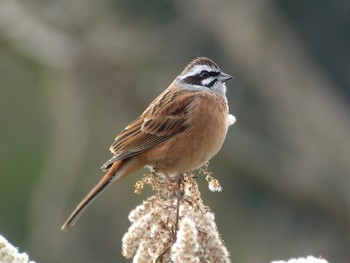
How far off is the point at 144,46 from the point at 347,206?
9.86 ft

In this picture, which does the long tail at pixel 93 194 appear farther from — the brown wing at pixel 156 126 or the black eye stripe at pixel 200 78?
the black eye stripe at pixel 200 78

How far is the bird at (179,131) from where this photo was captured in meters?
4.65

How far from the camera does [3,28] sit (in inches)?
430

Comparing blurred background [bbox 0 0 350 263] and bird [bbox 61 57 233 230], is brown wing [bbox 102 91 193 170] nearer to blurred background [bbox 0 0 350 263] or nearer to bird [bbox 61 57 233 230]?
bird [bbox 61 57 233 230]

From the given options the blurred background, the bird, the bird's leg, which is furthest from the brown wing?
the blurred background

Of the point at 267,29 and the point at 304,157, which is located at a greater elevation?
the point at 267,29

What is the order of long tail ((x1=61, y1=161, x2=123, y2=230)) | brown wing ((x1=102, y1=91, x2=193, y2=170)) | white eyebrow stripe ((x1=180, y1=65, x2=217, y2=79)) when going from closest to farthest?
1. long tail ((x1=61, y1=161, x2=123, y2=230))
2. brown wing ((x1=102, y1=91, x2=193, y2=170))
3. white eyebrow stripe ((x1=180, y1=65, x2=217, y2=79))

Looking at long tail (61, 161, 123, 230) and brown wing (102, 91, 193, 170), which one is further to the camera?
brown wing (102, 91, 193, 170)

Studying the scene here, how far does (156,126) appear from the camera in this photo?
495 centimetres

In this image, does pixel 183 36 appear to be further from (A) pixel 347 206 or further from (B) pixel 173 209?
(B) pixel 173 209

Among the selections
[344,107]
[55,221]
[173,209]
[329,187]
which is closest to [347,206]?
[329,187]

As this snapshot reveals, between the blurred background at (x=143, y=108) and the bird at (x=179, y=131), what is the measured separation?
5.26 metres

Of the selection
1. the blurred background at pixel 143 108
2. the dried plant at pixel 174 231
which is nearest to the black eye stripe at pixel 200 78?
the dried plant at pixel 174 231

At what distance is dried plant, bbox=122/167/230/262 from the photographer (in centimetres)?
302
